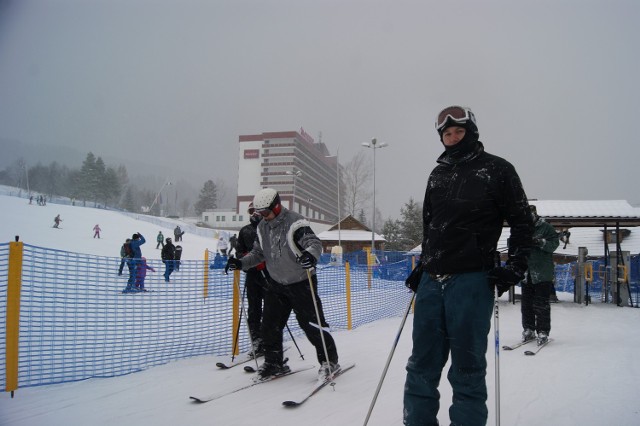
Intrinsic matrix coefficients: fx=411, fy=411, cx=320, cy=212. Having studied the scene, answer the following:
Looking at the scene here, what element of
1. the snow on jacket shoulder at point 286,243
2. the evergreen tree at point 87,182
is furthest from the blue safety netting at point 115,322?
the evergreen tree at point 87,182

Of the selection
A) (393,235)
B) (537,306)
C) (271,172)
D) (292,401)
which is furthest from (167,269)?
(271,172)

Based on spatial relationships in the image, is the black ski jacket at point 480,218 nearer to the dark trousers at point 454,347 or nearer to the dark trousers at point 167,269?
the dark trousers at point 454,347

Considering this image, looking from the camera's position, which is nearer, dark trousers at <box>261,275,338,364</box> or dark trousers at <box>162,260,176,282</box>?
dark trousers at <box>261,275,338,364</box>

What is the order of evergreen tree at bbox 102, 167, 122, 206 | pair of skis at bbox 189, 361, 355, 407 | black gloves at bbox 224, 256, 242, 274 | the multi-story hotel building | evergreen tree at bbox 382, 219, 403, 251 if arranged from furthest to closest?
the multi-story hotel building
evergreen tree at bbox 102, 167, 122, 206
evergreen tree at bbox 382, 219, 403, 251
black gloves at bbox 224, 256, 242, 274
pair of skis at bbox 189, 361, 355, 407

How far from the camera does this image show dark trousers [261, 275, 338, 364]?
405 centimetres

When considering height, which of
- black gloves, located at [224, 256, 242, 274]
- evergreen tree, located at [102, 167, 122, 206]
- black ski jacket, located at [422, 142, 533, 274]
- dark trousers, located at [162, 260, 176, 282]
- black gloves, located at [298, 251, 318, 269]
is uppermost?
evergreen tree, located at [102, 167, 122, 206]

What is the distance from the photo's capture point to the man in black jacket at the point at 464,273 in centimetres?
229

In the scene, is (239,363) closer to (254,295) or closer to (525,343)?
(254,295)

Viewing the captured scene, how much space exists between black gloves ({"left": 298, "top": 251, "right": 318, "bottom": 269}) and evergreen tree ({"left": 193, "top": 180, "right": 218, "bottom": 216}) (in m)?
111

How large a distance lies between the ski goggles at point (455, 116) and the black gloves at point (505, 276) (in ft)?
2.99

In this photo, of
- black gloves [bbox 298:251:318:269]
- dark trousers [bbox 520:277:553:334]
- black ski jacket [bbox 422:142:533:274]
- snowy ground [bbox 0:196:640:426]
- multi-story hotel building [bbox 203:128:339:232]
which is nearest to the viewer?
black ski jacket [bbox 422:142:533:274]

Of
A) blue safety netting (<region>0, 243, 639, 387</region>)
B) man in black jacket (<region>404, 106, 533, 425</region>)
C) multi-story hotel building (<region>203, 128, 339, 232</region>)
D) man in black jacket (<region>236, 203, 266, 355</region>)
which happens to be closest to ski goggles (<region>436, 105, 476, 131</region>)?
man in black jacket (<region>404, 106, 533, 425</region>)

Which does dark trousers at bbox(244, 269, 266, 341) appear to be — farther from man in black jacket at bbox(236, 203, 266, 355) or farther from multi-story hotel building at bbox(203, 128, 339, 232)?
multi-story hotel building at bbox(203, 128, 339, 232)

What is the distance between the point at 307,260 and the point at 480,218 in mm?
1732
